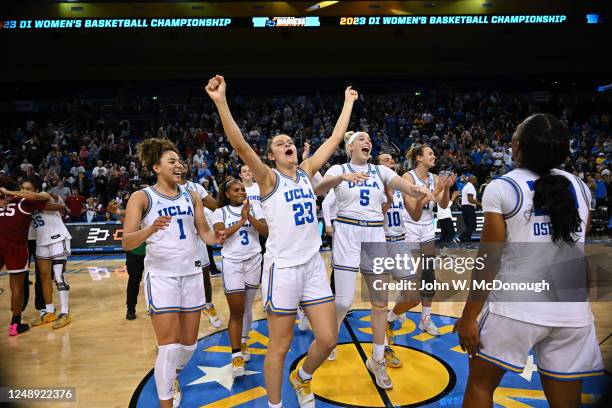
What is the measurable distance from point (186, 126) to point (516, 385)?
67.1 feet

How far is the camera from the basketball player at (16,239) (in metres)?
5.89

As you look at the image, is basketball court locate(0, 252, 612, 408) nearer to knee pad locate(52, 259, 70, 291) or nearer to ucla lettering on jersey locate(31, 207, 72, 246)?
knee pad locate(52, 259, 70, 291)

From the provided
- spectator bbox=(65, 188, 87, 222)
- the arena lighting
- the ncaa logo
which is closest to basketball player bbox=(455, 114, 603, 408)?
the ncaa logo

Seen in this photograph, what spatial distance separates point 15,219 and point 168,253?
3749 millimetres

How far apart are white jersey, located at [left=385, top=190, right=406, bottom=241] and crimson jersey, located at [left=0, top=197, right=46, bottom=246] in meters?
4.71

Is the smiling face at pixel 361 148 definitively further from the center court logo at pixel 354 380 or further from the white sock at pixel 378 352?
the center court logo at pixel 354 380

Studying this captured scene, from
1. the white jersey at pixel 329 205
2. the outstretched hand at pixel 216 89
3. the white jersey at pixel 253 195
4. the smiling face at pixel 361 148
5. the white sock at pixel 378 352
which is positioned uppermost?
the outstretched hand at pixel 216 89

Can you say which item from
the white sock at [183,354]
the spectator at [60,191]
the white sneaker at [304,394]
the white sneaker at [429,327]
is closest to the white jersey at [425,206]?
the white sneaker at [429,327]

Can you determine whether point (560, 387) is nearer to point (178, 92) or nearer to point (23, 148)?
point (23, 148)

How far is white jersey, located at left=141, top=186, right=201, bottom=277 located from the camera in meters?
3.49

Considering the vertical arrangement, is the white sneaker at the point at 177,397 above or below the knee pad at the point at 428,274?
below

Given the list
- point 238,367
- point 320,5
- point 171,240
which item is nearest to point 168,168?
point 171,240

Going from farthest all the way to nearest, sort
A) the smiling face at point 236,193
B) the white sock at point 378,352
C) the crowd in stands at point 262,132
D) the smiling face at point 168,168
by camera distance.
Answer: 1. the crowd in stands at point 262,132
2. the smiling face at point 236,193
3. the white sock at point 378,352
4. the smiling face at point 168,168

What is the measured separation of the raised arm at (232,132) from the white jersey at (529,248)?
1.65 metres
